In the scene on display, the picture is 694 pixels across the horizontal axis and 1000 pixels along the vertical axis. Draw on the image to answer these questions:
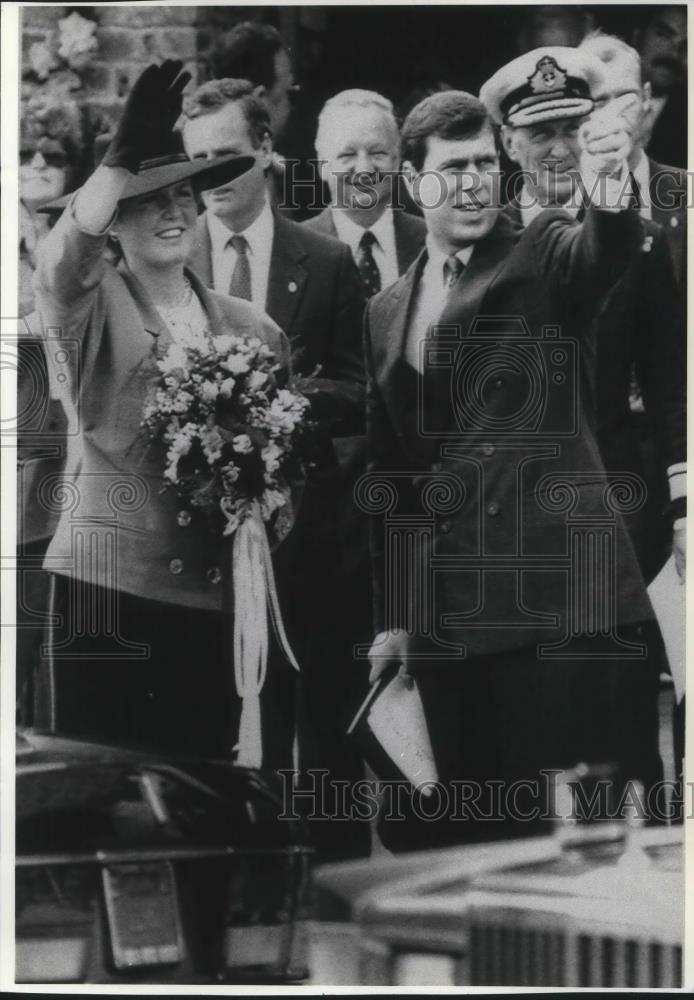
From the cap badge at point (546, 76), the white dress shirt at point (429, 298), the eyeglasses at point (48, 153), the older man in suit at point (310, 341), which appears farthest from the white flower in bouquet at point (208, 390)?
the cap badge at point (546, 76)

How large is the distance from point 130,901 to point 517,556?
1868 mm

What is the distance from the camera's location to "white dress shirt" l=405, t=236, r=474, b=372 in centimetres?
377

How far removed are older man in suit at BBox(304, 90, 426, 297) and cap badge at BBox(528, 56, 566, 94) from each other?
54 cm

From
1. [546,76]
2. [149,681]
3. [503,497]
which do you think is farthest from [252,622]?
[546,76]

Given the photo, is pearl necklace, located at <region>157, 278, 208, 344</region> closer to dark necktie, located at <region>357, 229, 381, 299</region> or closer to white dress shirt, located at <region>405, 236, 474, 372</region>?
dark necktie, located at <region>357, 229, 381, 299</region>

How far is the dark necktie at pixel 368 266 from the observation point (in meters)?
Result: 3.79

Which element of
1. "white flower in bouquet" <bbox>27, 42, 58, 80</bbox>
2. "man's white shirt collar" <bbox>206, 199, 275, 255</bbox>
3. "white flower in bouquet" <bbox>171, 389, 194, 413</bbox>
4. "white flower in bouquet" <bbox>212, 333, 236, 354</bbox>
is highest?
"white flower in bouquet" <bbox>27, 42, 58, 80</bbox>

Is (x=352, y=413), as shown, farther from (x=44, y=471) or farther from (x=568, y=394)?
(x=44, y=471)

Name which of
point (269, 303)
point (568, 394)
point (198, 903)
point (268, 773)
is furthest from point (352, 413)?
point (198, 903)

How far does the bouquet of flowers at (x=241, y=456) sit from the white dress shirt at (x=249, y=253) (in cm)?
21

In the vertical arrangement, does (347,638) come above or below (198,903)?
above

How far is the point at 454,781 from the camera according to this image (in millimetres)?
3738

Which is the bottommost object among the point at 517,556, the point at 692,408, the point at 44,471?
the point at 517,556

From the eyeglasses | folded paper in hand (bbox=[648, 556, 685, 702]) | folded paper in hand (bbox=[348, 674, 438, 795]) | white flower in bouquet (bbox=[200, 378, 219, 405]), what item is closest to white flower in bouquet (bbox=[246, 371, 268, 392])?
white flower in bouquet (bbox=[200, 378, 219, 405])
